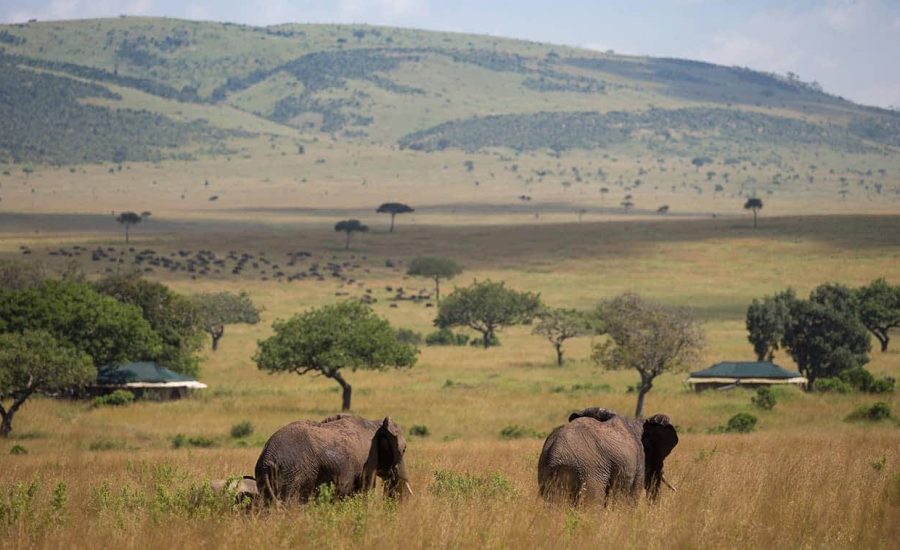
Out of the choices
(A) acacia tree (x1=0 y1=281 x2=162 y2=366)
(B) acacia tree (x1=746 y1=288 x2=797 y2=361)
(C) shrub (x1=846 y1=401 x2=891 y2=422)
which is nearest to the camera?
(C) shrub (x1=846 y1=401 x2=891 y2=422)

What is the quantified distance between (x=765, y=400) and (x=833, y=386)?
699cm

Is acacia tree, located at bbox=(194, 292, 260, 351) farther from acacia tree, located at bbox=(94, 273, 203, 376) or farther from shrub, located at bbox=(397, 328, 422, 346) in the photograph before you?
acacia tree, located at bbox=(94, 273, 203, 376)

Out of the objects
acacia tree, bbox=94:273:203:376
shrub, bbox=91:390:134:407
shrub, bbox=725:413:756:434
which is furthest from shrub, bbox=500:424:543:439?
acacia tree, bbox=94:273:203:376

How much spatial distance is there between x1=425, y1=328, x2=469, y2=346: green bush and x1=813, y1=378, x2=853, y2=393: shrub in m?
38.4

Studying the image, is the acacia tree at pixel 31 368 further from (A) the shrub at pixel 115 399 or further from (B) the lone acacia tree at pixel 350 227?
(B) the lone acacia tree at pixel 350 227

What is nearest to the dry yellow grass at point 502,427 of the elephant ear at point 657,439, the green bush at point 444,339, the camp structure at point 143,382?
the elephant ear at point 657,439

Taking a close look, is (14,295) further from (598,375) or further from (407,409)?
(598,375)

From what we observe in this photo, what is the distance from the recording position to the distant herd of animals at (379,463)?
1429 cm

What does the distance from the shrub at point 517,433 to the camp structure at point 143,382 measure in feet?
64.2

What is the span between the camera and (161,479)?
56.8ft

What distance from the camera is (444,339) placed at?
305 ft

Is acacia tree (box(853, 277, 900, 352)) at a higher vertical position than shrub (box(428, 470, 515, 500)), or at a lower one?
lower

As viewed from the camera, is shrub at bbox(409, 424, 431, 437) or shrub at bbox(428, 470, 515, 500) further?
shrub at bbox(409, 424, 431, 437)

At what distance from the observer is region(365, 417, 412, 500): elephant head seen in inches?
582
